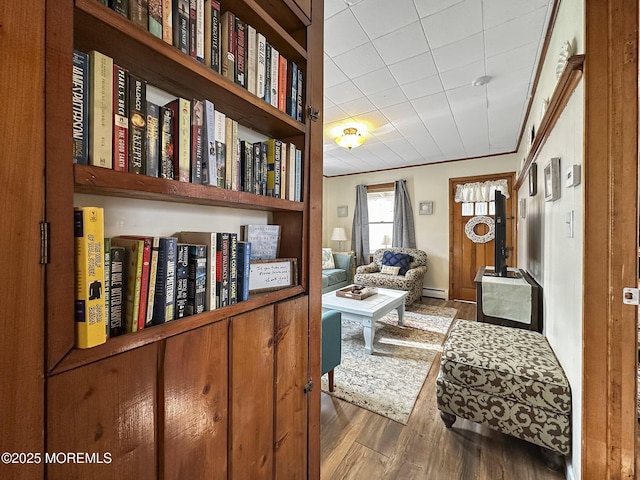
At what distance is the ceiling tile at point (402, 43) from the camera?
193 centimetres

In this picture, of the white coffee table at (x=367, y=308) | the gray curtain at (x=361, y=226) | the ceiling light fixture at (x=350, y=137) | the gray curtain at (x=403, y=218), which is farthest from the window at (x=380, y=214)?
the white coffee table at (x=367, y=308)

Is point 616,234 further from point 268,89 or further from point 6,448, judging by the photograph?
point 6,448

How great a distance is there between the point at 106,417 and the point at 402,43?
2.57m

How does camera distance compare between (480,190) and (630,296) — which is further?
(480,190)

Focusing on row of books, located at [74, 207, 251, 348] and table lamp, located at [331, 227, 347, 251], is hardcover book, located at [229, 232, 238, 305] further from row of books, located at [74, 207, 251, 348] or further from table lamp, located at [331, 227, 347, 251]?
table lamp, located at [331, 227, 347, 251]

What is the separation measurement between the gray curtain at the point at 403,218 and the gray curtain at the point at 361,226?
678mm

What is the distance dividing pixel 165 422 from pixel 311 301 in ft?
1.95

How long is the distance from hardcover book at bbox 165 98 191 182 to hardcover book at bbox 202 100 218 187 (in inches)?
1.7

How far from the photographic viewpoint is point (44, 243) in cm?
46

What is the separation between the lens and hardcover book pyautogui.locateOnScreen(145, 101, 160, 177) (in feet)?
2.12

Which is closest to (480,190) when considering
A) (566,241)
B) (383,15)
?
(566,241)

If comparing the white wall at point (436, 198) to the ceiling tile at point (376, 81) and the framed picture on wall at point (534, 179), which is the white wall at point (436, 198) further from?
the ceiling tile at point (376, 81)

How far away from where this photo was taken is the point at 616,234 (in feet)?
3.66

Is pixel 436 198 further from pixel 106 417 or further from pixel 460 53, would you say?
pixel 106 417
